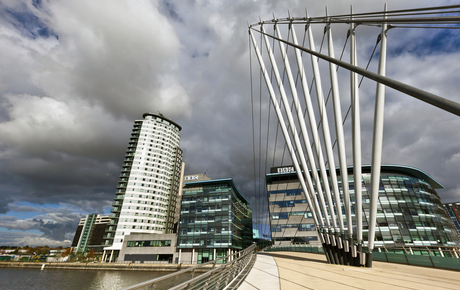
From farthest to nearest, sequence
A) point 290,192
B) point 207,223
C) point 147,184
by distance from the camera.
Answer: point 147,184, point 290,192, point 207,223

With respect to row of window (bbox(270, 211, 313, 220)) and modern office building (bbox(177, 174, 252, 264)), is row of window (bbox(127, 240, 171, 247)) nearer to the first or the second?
modern office building (bbox(177, 174, 252, 264))

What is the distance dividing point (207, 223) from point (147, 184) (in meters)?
42.1

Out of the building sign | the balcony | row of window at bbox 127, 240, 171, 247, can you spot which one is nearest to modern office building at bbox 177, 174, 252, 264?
row of window at bbox 127, 240, 171, 247

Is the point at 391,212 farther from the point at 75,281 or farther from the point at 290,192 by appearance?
the point at 75,281

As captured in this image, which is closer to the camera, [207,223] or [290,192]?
[207,223]

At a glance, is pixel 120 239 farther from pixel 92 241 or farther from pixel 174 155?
pixel 92 241

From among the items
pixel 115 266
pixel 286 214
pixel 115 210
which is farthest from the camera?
pixel 115 210

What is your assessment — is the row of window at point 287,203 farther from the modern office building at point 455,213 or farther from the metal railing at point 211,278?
the modern office building at point 455,213

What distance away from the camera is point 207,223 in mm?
63688

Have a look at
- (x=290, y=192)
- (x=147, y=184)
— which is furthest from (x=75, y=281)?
(x=290, y=192)

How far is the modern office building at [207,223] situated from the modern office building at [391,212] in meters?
14.6

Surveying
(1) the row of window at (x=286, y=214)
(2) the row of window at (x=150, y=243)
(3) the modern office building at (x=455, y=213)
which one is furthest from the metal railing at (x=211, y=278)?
(3) the modern office building at (x=455, y=213)

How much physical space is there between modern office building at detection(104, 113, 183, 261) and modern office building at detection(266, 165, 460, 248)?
52.9 m

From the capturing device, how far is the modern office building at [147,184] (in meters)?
82.2
